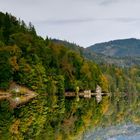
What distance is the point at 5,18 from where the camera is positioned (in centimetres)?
11388

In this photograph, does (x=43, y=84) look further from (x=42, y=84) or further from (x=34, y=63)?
(x=34, y=63)

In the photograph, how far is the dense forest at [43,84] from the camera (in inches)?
1810

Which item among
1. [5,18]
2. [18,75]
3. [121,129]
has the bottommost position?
[121,129]

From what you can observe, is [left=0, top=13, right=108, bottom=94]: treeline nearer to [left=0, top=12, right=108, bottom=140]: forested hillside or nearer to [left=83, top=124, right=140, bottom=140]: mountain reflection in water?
[left=0, top=12, right=108, bottom=140]: forested hillside

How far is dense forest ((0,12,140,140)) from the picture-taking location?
45969 mm

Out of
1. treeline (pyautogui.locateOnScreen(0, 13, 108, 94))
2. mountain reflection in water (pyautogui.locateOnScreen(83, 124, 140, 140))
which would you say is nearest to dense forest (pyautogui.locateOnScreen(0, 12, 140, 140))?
treeline (pyautogui.locateOnScreen(0, 13, 108, 94))

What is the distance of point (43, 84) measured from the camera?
100375 mm

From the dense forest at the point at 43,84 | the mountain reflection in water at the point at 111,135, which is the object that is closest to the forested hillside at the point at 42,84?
the dense forest at the point at 43,84

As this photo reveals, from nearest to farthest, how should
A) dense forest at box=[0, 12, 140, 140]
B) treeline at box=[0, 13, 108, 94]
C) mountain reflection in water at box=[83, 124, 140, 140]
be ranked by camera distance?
1. dense forest at box=[0, 12, 140, 140]
2. mountain reflection in water at box=[83, 124, 140, 140]
3. treeline at box=[0, 13, 108, 94]

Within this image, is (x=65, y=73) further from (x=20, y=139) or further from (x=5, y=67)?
A: (x=20, y=139)

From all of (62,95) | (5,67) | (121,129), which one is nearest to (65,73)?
(62,95)

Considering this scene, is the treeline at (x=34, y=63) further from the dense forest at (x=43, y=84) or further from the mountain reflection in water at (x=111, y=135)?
the mountain reflection in water at (x=111, y=135)

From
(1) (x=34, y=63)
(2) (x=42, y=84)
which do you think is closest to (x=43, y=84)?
(2) (x=42, y=84)

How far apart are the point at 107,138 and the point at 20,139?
1965 cm
